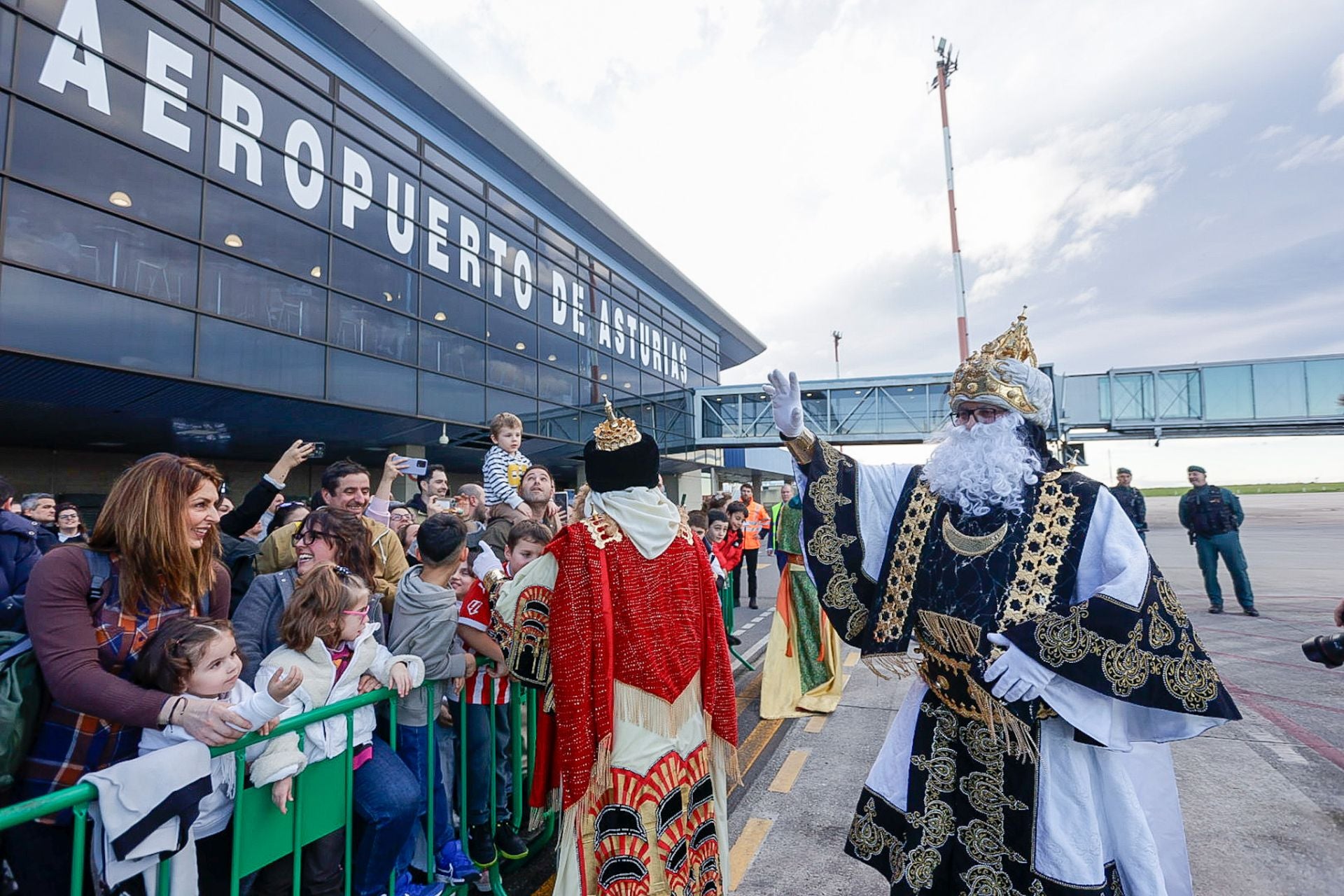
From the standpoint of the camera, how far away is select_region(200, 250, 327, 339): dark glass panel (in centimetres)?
1021

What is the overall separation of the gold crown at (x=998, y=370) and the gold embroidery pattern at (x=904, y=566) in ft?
1.37

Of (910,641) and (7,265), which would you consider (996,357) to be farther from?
(7,265)

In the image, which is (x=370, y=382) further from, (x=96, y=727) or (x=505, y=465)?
(x=96, y=727)

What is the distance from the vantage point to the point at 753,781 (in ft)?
12.7

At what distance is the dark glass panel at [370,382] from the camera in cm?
1219

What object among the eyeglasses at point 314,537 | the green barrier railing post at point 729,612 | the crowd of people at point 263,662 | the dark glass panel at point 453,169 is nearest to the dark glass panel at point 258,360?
the dark glass panel at point 453,169

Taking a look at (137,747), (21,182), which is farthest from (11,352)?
(137,747)

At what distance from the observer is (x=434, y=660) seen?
9.20 ft

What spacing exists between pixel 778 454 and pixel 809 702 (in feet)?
123

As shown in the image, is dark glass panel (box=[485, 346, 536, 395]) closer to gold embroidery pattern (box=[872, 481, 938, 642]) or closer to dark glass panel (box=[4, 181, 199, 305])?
dark glass panel (box=[4, 181, 199, 305])

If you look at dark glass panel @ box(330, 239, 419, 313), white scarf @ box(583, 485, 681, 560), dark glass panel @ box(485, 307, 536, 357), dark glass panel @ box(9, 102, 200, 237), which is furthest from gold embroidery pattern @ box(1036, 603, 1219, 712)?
dark glass panel @ box(485, 307, 536, 357)

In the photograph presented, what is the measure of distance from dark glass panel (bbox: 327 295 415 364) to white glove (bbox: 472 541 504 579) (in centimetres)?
1017

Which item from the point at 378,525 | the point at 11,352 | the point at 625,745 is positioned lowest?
the point at 625,745

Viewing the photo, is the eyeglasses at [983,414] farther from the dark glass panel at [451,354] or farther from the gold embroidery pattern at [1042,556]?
the dark glass panel at [451,354]
